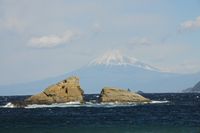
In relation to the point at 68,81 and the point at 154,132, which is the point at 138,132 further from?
the point at 68,81

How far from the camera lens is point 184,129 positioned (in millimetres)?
71938

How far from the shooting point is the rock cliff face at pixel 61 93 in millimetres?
175750

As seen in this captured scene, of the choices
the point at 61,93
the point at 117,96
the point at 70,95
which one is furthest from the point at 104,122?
the point at 70,95

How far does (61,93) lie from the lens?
178 meters

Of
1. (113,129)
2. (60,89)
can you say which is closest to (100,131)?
(113,129)

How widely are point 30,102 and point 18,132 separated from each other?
11130 centimetres

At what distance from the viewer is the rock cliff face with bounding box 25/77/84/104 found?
175750 mm

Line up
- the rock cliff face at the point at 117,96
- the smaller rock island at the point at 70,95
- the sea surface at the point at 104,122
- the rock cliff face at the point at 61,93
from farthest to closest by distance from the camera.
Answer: the rock cliff face at the point at 117,96, the smaller rock island at the point at 70,95, the rock cliff face at the point at 61,93, the sea surface at the point at 104,122

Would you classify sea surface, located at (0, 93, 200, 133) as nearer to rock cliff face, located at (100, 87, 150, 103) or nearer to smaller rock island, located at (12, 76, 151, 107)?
smaller rock island, located at (12, 76, 151, 107)

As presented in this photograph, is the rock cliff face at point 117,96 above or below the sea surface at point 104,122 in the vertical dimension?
above

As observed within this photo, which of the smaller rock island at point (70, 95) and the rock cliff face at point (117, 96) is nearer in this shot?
the smaller rock island at point (70, 95)

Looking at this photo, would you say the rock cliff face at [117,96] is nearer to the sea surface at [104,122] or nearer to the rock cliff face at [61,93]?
the rock cliff face at [61,93]

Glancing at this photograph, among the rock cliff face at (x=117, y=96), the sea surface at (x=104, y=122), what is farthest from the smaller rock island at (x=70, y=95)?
the sea surface at (x=104, y=122)

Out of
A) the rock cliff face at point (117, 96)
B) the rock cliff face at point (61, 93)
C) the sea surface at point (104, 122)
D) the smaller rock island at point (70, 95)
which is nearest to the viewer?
the sea surface at point (104, 122)
